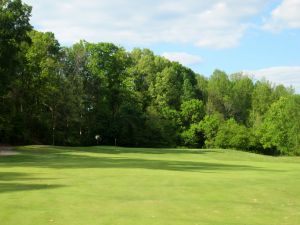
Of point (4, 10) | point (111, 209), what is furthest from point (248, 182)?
point (4, 10)

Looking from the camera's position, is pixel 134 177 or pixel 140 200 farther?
pixel 134 177

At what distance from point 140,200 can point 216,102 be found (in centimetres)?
9231

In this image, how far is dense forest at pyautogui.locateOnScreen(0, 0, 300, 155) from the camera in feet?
200

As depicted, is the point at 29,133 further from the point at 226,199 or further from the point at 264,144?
the point at 226,199

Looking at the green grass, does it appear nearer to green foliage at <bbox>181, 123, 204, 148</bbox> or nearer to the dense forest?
the dense forest

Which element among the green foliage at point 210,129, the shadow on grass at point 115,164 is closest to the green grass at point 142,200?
the shadow on grass at point 115,164

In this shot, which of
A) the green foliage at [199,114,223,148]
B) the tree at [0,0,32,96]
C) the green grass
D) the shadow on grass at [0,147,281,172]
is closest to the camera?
the green grass

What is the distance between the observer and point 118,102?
80.2 meters

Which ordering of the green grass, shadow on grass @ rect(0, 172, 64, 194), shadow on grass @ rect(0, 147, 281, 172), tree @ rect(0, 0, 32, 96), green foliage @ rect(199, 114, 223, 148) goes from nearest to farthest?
the green grass → shadow on grass @ rect(0, 172, 64, 194) → shadow on grass @ rect(0, 147, 281, 172) → tree @ rect(0, 0, 32, 96) → green foliage @ rect(199, 114, 223, 148)

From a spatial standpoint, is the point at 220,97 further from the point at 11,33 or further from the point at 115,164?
the point at 115,164

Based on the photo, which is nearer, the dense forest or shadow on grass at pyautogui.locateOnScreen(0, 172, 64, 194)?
shadow on grass at pyautogui.locateOnScreen(0, 172, 64, 194)

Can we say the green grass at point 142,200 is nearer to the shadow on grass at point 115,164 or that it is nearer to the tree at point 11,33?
the shadow on grass at point 115,164

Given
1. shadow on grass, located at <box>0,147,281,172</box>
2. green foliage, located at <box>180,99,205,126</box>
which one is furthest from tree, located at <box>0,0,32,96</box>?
green foliage, located at <box>180,99,205,126</box>

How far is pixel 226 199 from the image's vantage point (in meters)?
14.4
